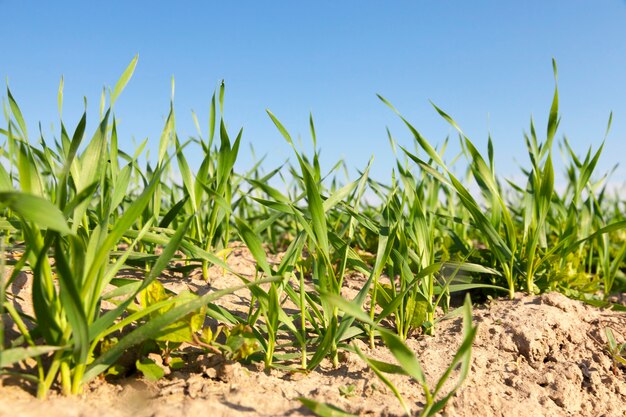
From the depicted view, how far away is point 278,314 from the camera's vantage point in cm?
131

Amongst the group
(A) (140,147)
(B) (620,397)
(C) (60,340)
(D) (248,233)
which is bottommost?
(B) (620,397)

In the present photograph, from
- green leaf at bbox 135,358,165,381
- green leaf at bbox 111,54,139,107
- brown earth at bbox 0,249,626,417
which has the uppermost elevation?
green leaf at bbox 111,54,139,107

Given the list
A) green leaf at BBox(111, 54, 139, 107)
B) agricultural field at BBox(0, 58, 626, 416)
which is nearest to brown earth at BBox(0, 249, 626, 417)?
→ agricultural field at BBox(0, 58, 626, 416)

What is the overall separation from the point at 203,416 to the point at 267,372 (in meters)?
0.28

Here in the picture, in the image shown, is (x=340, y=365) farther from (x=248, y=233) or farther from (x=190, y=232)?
(x=190, y=232)

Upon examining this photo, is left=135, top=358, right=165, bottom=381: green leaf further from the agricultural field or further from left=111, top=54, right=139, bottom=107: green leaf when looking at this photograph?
left=111, top=54, right=139, bottom=107: green leaf

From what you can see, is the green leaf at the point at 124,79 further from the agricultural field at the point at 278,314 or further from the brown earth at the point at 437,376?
the brown earth at the point at 437,376

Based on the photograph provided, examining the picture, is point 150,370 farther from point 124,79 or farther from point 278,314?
point 124,79

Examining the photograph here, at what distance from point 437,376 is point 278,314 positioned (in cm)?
45

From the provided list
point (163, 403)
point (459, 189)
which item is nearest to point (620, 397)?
point (459, 189)

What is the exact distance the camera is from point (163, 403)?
112cm

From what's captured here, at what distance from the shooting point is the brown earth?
1105 mm

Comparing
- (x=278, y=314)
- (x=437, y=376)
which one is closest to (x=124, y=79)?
(x=278, y=314)

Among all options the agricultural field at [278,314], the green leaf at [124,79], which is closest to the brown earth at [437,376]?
the agricultural field at [278,314]
